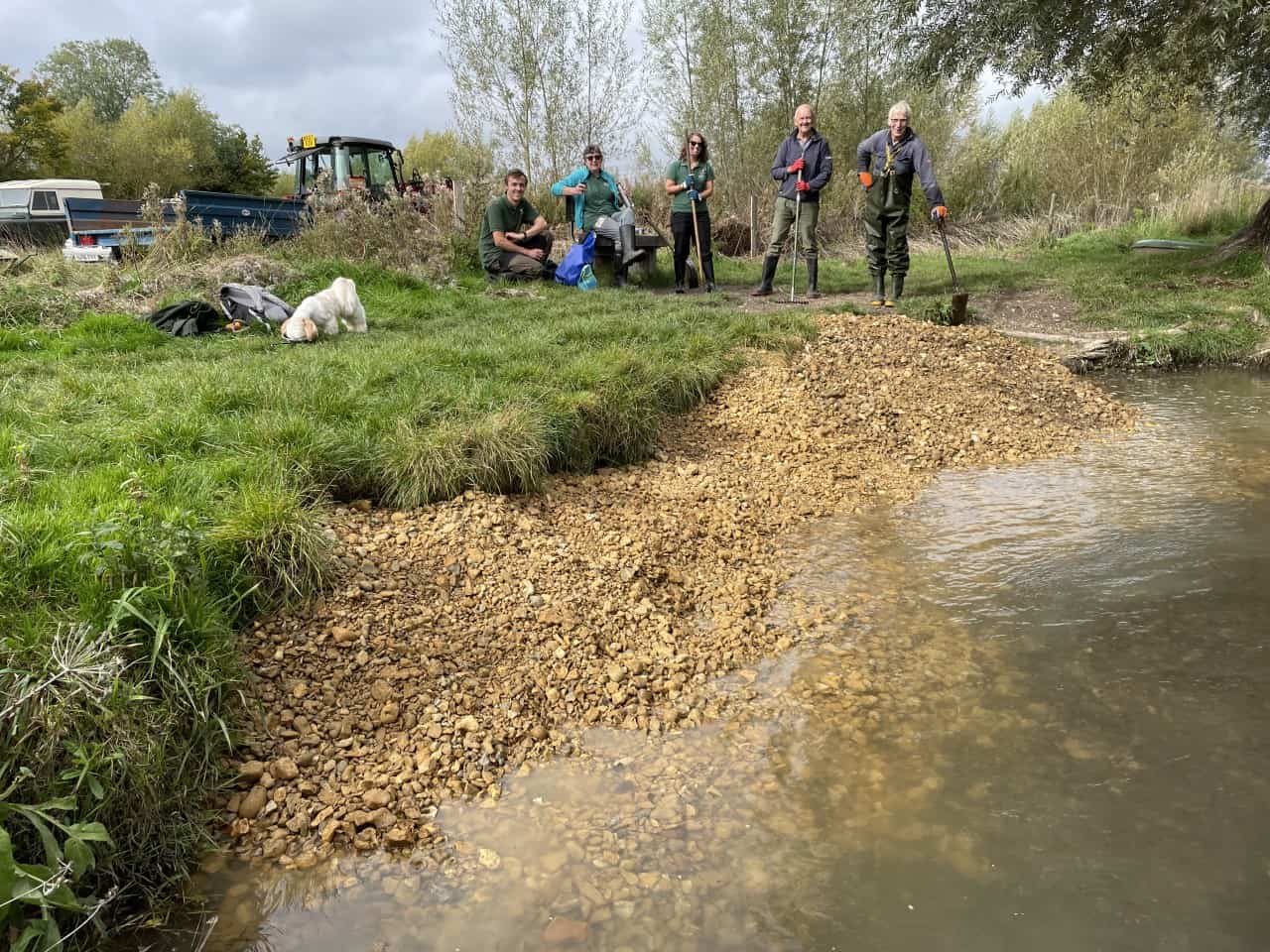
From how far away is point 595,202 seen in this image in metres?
10.3

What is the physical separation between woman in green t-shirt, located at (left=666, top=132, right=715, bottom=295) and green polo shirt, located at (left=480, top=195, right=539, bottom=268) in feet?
6.03

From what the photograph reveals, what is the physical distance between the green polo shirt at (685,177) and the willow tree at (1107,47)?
320 cm

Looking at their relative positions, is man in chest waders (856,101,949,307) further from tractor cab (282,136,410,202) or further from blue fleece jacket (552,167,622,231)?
tractor cab (282,136,410,202)

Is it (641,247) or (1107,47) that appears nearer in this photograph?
(1107,47)

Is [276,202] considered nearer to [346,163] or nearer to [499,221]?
[346,163]

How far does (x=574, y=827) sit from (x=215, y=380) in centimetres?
387

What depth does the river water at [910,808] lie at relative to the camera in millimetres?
2041

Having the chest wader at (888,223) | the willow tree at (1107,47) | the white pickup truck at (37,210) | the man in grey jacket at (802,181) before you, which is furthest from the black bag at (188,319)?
the white pickup truck at (37,210)

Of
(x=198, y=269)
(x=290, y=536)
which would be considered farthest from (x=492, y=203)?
(x=290, y=536)

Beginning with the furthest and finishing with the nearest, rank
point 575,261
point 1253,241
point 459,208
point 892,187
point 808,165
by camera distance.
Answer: point 459,208, point 1253,241, point 575,261, point 808,165, point 892,187

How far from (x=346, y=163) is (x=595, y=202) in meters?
5.27

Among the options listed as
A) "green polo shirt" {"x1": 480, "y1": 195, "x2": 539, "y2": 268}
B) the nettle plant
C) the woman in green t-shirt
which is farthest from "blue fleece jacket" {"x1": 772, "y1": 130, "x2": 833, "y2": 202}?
the nettle plant

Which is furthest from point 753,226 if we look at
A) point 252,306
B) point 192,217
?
point 252,306

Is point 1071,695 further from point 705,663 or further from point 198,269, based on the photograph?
point 198,269
